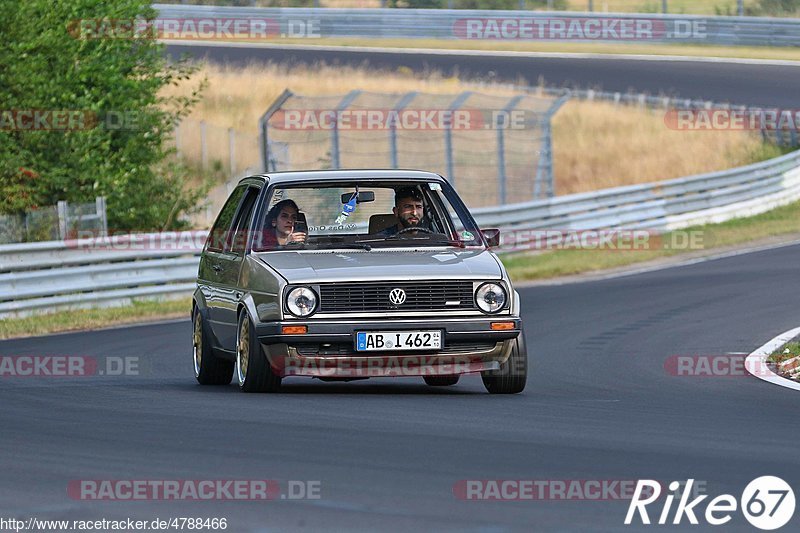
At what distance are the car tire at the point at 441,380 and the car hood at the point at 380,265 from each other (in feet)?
4.78

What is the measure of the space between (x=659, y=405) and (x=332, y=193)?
17514mm

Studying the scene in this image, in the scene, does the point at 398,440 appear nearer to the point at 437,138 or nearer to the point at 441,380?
the point at 441,380

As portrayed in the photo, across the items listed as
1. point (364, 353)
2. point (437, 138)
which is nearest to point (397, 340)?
point (364, 353)

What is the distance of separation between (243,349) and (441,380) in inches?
80.1

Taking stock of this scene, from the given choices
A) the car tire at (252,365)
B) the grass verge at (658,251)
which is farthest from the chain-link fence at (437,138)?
the car tire at (252,365)

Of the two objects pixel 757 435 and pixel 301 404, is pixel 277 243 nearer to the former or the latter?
pixel 301 404

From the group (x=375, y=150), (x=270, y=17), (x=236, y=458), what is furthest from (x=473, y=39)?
(x=236, y=458)

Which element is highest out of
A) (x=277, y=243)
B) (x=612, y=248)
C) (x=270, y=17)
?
(x=270, y=17)

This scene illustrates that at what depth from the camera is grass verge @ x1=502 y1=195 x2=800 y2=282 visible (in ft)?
82.8

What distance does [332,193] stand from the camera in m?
27.5

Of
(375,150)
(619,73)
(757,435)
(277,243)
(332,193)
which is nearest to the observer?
(757,435)

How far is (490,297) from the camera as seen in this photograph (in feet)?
34.7

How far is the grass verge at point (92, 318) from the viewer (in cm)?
1888

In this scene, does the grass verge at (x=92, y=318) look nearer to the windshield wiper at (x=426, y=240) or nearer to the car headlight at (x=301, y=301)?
the windshield wiper at (x=426, y=240)
